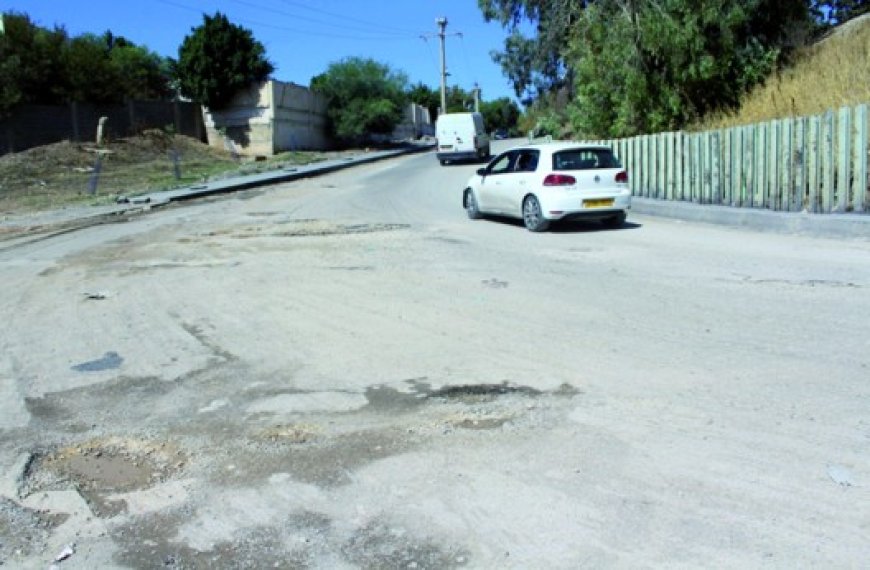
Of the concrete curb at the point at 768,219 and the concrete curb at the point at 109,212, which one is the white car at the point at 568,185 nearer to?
the concrete curb at the point at 768,219

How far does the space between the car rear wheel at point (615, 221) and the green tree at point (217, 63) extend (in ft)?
117

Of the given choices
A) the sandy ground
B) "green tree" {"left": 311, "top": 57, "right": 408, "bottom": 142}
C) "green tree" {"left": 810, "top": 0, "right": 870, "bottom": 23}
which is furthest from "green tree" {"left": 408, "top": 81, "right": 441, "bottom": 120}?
the sandy ground

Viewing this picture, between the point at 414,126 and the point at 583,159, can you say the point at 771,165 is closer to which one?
the point at 583,159

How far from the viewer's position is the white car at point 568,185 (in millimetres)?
13703

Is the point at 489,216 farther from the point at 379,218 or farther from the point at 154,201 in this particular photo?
the point at 154,201

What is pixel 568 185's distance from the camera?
45.1 ft

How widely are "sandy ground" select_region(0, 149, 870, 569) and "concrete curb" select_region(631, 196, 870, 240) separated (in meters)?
1.98

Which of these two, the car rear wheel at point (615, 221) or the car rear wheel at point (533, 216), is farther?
the car rear wheel at point (615, 221)

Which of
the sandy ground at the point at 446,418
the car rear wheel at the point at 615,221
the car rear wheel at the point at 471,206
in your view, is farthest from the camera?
the car rear wheel at the point at 471,206

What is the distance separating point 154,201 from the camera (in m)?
22.5

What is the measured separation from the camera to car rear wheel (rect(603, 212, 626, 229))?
1416cm

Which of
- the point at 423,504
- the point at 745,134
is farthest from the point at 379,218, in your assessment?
the point at 423,504

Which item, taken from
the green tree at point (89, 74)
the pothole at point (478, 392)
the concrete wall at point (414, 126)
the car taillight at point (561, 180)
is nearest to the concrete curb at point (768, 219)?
the car taillight at point (561, 180)

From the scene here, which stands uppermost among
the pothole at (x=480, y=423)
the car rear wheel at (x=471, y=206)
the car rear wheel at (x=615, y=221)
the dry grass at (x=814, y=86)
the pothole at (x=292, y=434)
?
the dry grass at (x=814, y=86)
